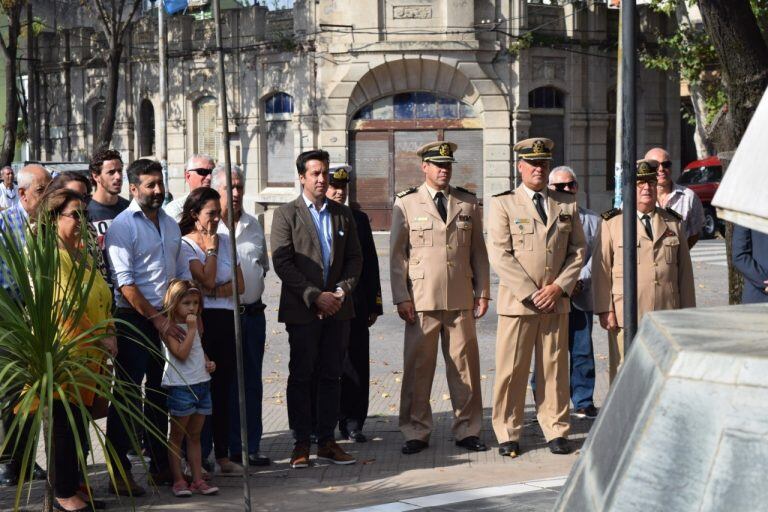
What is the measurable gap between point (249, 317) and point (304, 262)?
488 mm

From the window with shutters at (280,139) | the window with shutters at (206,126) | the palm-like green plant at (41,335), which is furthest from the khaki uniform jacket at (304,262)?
the window with shutters at (206,126)

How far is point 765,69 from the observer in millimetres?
9703

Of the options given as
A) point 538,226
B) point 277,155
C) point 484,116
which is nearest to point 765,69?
point 538,226

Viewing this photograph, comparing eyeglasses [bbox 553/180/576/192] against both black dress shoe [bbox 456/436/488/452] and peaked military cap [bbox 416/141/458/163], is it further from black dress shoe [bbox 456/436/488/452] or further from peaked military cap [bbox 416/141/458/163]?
black dress shoe [bbox 456/436/488/452]

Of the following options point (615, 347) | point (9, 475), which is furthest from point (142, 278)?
point (615, 347)

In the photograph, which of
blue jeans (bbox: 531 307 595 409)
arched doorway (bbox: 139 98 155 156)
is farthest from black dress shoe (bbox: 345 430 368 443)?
arched doorway (bbox: 139 98 155 156)

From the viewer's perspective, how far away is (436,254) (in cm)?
853

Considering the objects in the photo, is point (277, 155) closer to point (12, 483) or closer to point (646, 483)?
point (12, 483)

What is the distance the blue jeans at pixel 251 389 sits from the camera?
794 cm

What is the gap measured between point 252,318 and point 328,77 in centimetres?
2418

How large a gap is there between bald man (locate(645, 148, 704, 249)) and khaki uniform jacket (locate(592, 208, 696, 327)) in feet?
3.89

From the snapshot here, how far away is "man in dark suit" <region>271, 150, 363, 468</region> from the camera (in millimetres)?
7996

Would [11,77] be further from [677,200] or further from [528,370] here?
[528,370]

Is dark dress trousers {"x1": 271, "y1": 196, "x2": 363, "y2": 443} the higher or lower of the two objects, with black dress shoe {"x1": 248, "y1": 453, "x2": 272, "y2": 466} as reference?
higher
